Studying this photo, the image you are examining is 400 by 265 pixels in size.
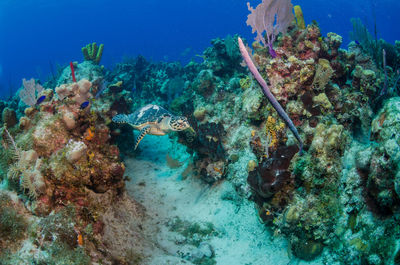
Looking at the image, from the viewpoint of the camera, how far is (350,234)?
2.71 m

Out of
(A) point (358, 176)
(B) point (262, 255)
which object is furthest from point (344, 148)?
(B) point (262, 255)

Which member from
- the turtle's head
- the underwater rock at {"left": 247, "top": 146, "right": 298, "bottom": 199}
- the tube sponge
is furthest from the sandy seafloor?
the tube sponge

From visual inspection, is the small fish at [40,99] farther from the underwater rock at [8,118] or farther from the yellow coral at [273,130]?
the yellow coral at [273,130]

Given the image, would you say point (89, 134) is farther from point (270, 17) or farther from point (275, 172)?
point (270, 17)

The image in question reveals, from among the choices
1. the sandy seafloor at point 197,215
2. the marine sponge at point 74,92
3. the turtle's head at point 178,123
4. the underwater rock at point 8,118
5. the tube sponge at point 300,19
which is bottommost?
the sandy seafloor at point 197,215

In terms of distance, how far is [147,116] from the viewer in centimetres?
558

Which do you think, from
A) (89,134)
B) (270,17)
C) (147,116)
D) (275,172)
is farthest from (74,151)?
(270,17)

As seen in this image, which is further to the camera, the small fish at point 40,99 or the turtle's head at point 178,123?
the turtle's head at point 178,123

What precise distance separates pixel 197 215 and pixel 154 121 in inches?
95.1

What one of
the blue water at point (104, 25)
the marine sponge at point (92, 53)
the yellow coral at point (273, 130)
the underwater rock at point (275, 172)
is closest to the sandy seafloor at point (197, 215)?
the underwater rock at point (275, 172)

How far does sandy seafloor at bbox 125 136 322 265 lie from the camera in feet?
11.8

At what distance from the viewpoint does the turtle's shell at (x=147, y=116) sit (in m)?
5.43

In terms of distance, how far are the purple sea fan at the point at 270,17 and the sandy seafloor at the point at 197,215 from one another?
3.59 m

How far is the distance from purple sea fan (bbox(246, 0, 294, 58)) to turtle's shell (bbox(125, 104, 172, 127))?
2.98 meters
